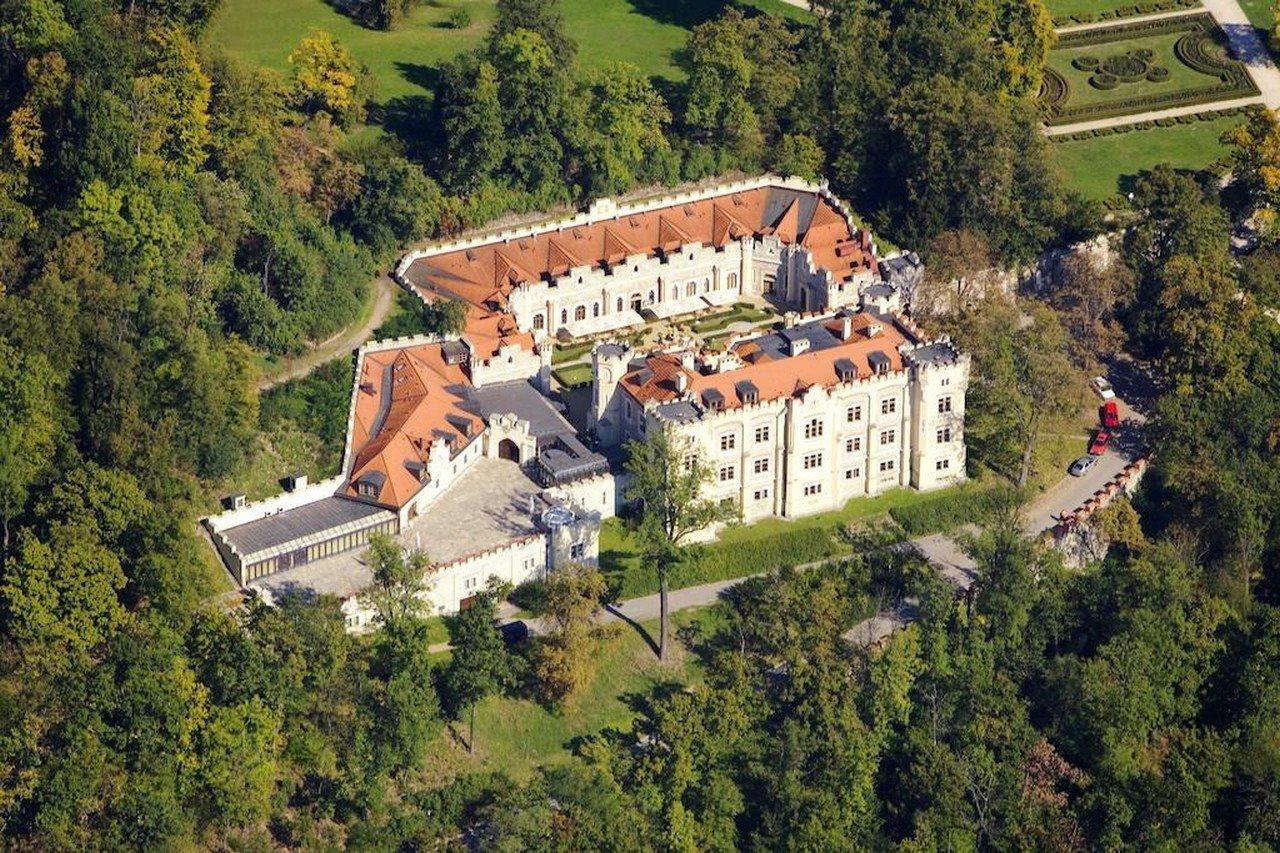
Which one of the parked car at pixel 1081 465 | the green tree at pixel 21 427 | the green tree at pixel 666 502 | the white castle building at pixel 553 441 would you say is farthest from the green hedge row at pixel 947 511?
the green tree at pixel 21 427

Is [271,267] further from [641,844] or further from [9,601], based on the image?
[641,844]

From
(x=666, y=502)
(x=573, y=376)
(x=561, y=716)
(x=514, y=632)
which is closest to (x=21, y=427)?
(x=514, y=632)

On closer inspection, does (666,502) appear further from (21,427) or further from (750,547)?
(21,427)

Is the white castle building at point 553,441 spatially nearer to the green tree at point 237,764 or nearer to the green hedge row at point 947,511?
the green hedge row at point 947,511

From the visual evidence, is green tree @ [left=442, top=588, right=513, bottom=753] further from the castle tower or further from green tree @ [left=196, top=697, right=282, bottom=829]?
the castle tower

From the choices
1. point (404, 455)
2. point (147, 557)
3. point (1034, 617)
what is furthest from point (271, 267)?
point (1034, 617)
